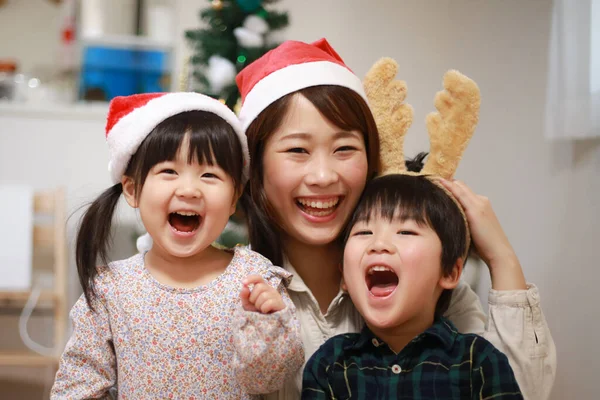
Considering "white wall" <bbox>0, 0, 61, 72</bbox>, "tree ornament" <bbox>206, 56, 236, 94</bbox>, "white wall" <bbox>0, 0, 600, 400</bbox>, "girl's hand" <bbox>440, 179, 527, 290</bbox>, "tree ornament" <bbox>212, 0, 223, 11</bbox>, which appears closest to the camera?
"girl's hand" <bbox>440, 179, 527, 290</bbox>

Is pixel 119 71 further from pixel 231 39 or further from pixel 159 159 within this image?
pixel 159 159

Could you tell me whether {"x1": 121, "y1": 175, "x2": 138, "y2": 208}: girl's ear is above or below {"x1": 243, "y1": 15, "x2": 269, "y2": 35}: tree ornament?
below

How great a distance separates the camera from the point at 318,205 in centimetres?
114

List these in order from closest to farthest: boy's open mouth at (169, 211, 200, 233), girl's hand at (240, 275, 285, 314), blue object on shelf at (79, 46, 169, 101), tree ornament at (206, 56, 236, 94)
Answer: girl's hand at (240, 275, 285, 314), boy's open mouth at (169, 211, 200, 233), tree ornament at (206, 56, 236, 94), blue object on shelf at (79, 46, 169, 101)

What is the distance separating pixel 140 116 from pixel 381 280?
50cm

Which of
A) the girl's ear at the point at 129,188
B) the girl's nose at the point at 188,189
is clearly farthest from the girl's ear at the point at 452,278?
the girl's ear at the point at 129,188

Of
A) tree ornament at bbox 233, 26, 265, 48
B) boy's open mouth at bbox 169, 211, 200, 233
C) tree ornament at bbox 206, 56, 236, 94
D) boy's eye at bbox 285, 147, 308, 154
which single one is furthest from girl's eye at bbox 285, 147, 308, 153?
tree ornament at bbox 233, 26, 265, 48

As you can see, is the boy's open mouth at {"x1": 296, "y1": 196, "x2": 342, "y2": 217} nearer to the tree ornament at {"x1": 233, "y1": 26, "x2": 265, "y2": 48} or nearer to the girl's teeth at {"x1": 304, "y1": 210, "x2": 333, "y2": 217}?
the girl's teeth at {"x1": 304, "y1": 210, "x2": 333, "y2": 217}

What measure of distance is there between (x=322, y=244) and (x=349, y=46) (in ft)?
5.34

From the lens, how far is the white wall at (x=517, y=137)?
136 cm

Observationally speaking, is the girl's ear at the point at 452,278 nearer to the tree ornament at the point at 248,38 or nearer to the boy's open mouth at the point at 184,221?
the boy's open mouth at the point at 184,221

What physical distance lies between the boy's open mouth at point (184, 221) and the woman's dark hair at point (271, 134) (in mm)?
205

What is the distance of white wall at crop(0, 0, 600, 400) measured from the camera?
136 cm

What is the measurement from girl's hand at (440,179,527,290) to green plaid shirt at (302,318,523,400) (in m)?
0.14
